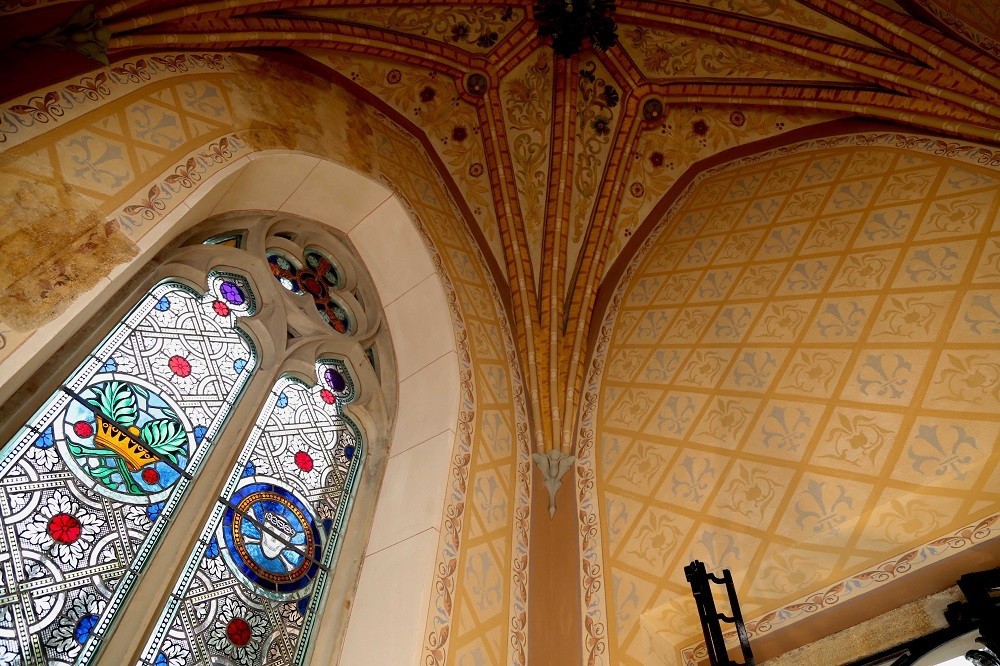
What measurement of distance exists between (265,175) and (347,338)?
4.00 feet

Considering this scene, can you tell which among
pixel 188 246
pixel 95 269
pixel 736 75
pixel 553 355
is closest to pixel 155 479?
pixel 95 269

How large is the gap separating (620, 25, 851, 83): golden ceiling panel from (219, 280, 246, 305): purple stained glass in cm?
378

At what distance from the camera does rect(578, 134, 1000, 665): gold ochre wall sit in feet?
13.3

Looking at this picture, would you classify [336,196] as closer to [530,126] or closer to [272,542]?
[530,126]

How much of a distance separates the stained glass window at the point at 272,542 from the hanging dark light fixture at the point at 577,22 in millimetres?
3203

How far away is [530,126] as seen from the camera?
6.96 meters

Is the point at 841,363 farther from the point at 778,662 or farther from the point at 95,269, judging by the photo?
the point at 95,269

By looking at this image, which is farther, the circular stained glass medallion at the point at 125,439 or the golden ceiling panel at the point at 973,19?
the golden ceiling panel at the point at 973,19

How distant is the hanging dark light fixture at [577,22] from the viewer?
635 cm

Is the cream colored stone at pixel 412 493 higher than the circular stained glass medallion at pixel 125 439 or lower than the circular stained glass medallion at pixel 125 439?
higher

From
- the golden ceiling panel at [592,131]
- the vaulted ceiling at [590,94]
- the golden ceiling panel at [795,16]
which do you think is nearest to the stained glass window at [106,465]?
the vaulted ceiling at [590,94]

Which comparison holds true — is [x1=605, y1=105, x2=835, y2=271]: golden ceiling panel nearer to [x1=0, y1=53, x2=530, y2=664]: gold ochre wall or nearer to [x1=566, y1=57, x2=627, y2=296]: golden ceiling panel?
[x1=566, y1=57, x2=627, y2=296]: golden ceiling panel

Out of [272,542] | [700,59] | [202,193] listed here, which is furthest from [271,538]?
A: [700,59]

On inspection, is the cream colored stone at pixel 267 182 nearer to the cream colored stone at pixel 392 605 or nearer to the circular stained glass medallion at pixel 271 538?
the circular stained glass medallion at pixel 271 538
